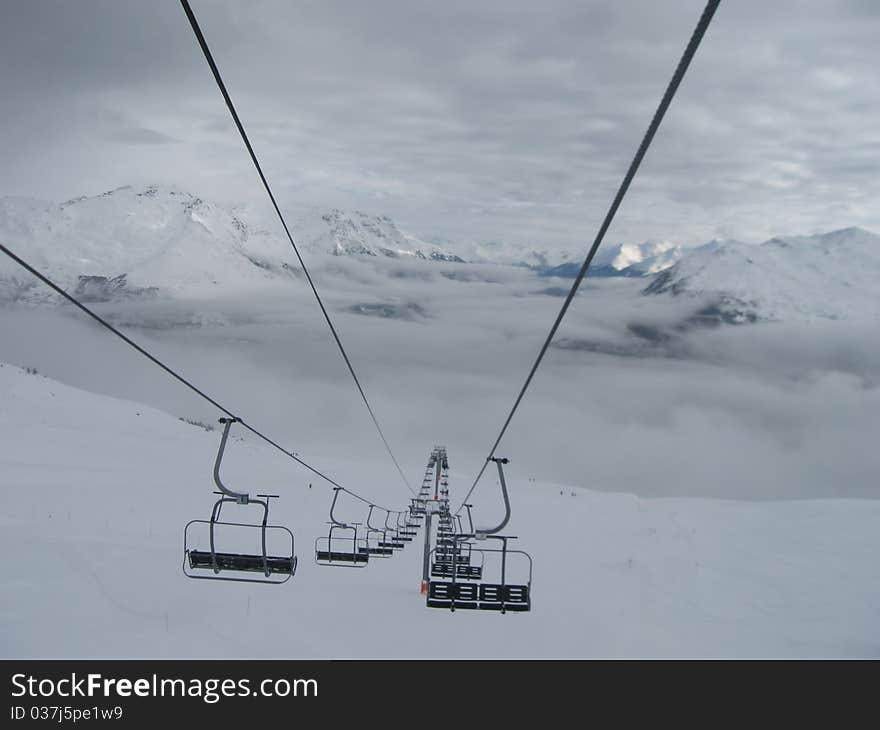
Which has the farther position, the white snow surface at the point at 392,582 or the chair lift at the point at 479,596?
the white snow surface at the point at 392,582

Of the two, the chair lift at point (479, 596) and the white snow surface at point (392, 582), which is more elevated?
the chair lift at point (479, 596)

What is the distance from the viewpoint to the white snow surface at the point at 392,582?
17.2 meters

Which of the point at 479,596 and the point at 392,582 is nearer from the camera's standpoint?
the point at 479,596

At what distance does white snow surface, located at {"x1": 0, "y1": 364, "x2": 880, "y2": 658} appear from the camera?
679 inches

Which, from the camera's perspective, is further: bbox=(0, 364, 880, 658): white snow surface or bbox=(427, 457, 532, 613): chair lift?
bbox=(0, 364, 880, 658): white snow surface

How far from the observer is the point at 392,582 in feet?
84.1

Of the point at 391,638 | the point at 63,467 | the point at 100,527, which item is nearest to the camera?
the point at 391,638

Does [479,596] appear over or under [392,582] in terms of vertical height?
over

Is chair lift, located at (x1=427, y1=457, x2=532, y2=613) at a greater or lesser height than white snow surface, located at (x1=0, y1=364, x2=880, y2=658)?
greater
